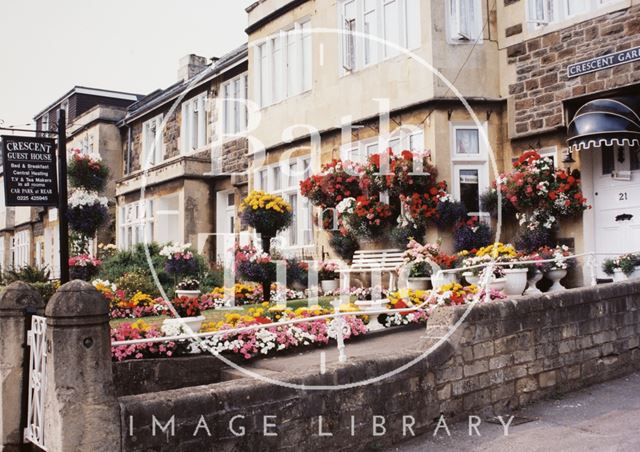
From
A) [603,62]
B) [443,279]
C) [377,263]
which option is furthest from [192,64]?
[603,62]

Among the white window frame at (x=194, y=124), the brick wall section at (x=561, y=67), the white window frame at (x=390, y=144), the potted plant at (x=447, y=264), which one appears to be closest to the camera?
the brick wall section at (x=561, y=67)

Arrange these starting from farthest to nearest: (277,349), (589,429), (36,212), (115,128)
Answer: (36,212)
(115,128)
(277,349)
(589,429)

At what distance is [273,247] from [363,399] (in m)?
11.2

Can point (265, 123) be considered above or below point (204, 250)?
above

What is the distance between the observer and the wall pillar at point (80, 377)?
13.9ft

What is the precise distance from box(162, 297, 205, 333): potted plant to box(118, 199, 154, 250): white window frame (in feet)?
46.6

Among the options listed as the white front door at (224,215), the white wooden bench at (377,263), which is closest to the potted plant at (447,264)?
the white wooden bench at (377,263)

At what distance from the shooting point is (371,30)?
14.4m

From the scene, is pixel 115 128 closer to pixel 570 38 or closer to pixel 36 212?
pixel 36 212

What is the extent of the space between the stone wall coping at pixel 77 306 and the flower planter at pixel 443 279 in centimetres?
719

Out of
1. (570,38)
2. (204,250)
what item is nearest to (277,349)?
(570,38)

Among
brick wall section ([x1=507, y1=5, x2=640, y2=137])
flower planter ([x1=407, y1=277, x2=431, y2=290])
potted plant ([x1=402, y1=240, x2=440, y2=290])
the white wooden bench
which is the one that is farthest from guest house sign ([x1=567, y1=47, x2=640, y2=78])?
the white wooden bench

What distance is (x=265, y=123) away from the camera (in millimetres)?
17375

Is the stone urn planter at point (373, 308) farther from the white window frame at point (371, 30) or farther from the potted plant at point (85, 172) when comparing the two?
the potted plant at point (85, 172)
